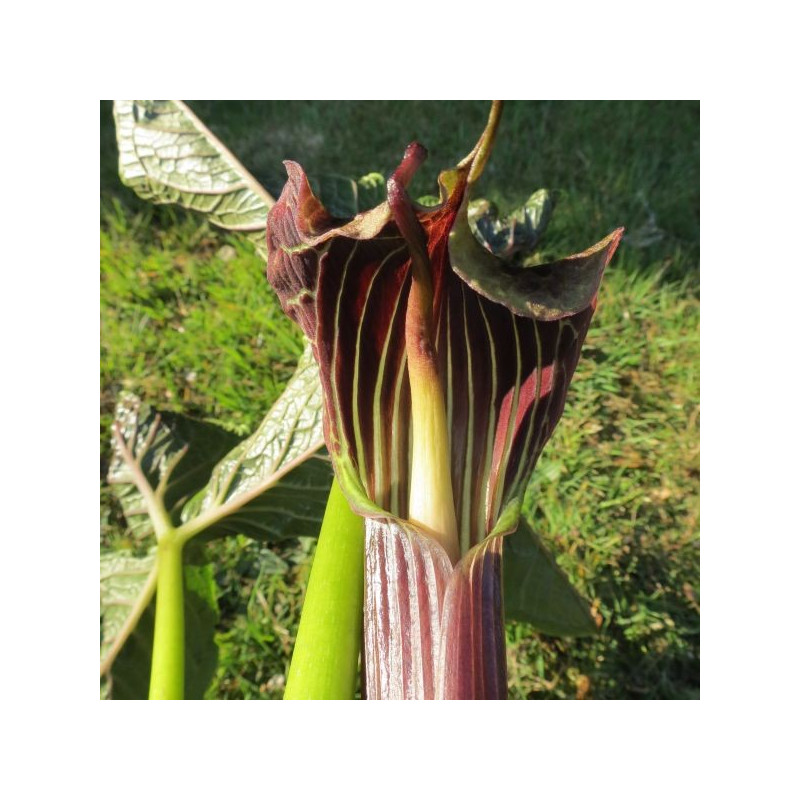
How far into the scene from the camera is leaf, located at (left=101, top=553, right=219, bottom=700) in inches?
62.3

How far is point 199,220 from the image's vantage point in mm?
2771

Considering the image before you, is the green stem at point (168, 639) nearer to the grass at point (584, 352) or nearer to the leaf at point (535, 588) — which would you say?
the leaf at point (535, 588)

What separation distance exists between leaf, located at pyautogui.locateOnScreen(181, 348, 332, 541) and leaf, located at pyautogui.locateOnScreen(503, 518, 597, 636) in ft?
1.44

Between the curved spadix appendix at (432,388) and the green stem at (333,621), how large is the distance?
68 mm

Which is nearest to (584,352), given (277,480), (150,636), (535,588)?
(535,588)

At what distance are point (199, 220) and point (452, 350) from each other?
1.97 m

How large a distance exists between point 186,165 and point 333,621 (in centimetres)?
114

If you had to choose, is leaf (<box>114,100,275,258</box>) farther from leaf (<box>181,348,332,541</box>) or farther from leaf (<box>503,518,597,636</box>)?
leaf (<box>503,518,597,636</box>)

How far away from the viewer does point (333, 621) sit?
1141mm

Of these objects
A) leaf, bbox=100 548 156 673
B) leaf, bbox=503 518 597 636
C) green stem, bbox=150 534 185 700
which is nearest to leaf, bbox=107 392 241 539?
leaf, bbox=100 548 156 673

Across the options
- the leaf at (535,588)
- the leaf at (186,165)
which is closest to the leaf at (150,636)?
the leaf at (535,588)

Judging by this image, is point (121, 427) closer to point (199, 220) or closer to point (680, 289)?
point (199, 220)

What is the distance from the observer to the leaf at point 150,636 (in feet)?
5.19
